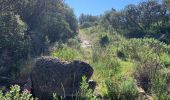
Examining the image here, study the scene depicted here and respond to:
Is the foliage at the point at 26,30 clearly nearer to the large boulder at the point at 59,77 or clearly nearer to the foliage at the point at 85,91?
the large boulder at the point at 59,77

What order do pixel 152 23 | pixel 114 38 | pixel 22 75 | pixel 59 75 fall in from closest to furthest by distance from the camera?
pixel 59 75
pixel 22 75
pixel 114 38
pixel 152 23

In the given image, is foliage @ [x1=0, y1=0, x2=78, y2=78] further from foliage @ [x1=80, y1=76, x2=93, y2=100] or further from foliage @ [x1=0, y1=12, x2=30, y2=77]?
foliage @ [x1=80, y1=76, x2=93, y2=100]

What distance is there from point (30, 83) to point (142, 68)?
3.53m

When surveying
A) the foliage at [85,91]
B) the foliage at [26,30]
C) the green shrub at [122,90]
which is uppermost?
the foliage at [26,30]

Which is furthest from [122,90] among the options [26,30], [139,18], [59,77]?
[139,18]

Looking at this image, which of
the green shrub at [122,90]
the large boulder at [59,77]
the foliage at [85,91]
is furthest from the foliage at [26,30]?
the foliage at [85,91]

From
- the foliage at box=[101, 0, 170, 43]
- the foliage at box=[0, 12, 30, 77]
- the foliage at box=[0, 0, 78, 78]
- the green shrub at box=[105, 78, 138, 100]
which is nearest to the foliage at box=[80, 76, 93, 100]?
the green shrub at box=[105, 78, 138, 100]

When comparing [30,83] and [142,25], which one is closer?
[30,83]

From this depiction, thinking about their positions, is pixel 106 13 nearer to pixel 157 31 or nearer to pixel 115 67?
pixel 157 31

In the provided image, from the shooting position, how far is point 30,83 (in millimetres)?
9211

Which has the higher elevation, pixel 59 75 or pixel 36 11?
pixel 36 11

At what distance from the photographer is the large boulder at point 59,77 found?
8461mm

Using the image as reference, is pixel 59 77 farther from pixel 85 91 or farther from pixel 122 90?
pixel 85 91

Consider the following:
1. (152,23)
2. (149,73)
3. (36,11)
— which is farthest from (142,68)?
(152,23)
